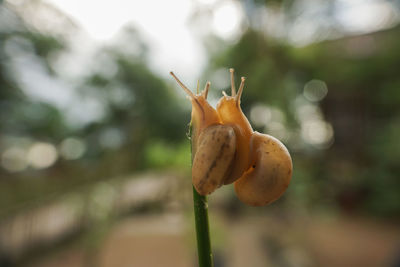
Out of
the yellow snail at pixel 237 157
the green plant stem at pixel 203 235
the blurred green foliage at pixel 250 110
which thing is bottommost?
the green plant stem at pixel 203 235

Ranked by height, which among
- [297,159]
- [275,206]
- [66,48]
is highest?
[66,48]

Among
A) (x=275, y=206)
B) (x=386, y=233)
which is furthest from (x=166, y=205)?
(x=386, y=233)

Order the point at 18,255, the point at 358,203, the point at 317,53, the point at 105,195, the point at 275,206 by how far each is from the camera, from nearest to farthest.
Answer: the point at 18,255 → the point at 105,195 → the point at 275,206 → the point at 317,53 → the point at 358,203

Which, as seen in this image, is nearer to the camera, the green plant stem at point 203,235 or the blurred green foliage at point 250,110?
the green plant stem at point 203,235

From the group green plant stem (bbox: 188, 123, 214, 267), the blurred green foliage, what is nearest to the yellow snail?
green plant stem (bbox: 188, 123, 214, 267)

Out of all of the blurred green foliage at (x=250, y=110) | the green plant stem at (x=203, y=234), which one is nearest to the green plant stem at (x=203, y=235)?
the green plant stem at (x=203, y=234)

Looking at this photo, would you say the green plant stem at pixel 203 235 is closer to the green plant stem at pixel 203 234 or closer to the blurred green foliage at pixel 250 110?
the green plant stem at pixel 203 234

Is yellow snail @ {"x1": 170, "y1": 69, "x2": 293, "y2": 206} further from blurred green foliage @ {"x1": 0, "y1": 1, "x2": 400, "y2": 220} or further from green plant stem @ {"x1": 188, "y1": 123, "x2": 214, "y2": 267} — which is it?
blurred green foliage @ {"x1": 0, "y1": 1, "x2": 400, "y2": 220}

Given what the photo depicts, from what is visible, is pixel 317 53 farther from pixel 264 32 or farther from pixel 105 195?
pixel 105 195
